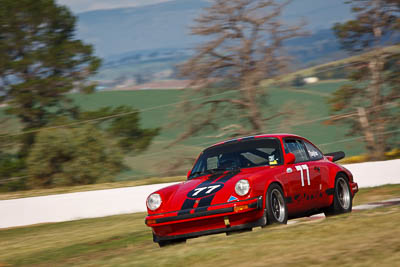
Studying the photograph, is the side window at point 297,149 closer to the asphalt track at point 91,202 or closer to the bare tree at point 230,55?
the asphalt track at point 91,202

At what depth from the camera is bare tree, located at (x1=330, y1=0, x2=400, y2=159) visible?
68.4ft

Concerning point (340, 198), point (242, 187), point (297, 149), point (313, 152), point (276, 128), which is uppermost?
point (242, 187)

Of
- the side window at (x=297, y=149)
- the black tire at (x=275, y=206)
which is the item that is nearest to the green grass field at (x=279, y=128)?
the side window at (x=297, y=149)

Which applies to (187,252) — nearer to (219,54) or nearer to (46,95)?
(219,54)

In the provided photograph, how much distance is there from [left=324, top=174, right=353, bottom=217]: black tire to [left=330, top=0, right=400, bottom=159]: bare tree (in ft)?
33.6

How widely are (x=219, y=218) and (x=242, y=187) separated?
473mm

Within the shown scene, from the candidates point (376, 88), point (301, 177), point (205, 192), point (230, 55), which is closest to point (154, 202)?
point (205, 192)

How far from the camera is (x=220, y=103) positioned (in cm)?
2461

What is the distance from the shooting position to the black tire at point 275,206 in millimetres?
8211

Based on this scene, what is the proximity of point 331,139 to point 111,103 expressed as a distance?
14044 mm

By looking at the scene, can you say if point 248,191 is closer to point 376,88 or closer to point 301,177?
point 301,177

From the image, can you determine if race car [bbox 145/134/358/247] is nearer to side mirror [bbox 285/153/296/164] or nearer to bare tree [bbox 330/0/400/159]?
side mirror [bbox 285/153/296/164]

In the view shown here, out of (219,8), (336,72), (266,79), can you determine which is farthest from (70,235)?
(219,8)

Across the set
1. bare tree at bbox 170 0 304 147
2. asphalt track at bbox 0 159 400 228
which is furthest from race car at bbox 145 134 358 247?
bare tree at bbox 170 0 304 147
